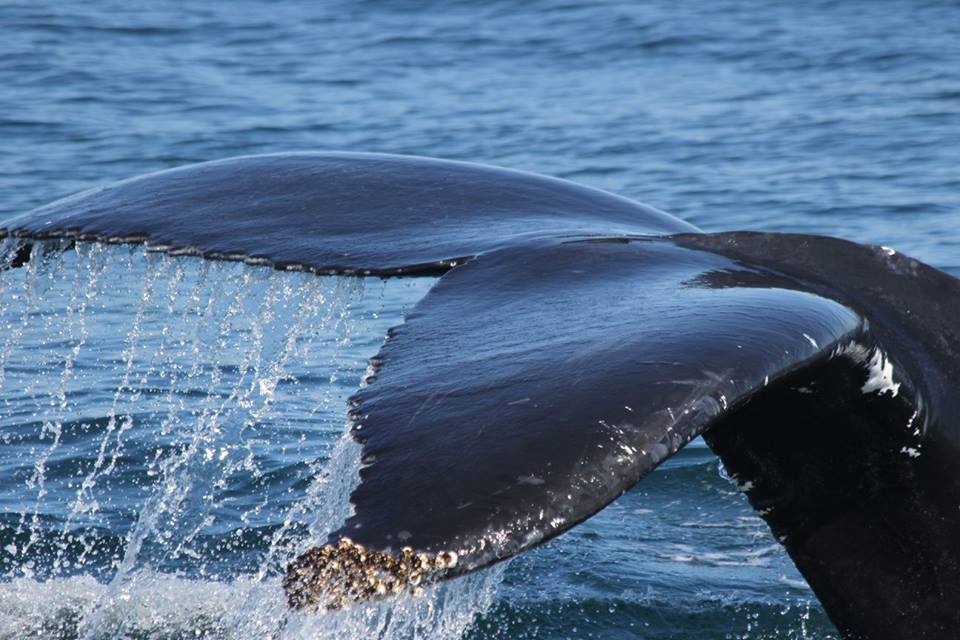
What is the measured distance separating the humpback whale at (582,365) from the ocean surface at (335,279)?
0.44 feet

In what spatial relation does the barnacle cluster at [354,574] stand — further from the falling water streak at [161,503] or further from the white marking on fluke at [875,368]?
the falling water streak at [161,503]

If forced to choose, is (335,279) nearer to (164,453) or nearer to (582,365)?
(164,453)

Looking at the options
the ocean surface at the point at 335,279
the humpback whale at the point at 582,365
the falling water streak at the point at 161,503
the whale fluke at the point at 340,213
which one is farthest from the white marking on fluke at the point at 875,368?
the falling water streak at the point at 161,503

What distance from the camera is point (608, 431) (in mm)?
2053

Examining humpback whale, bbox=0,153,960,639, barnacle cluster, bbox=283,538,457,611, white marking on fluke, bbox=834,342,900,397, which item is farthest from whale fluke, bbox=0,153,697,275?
barnacle cluster, bbox=283,538,457,611

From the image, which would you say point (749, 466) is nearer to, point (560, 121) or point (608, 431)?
point (608, 431)

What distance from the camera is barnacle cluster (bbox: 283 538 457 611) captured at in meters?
1.79

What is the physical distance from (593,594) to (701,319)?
10.3ft

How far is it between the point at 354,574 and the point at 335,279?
4.05m

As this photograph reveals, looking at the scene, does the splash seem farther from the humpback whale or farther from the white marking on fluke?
the white marking on fluke

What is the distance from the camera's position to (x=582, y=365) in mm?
2254

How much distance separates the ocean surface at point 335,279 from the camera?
512 cm

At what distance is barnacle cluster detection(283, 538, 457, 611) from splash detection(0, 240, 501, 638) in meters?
1.01

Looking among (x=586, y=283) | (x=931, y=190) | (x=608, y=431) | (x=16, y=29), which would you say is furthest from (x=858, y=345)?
(x=16, y=29)
